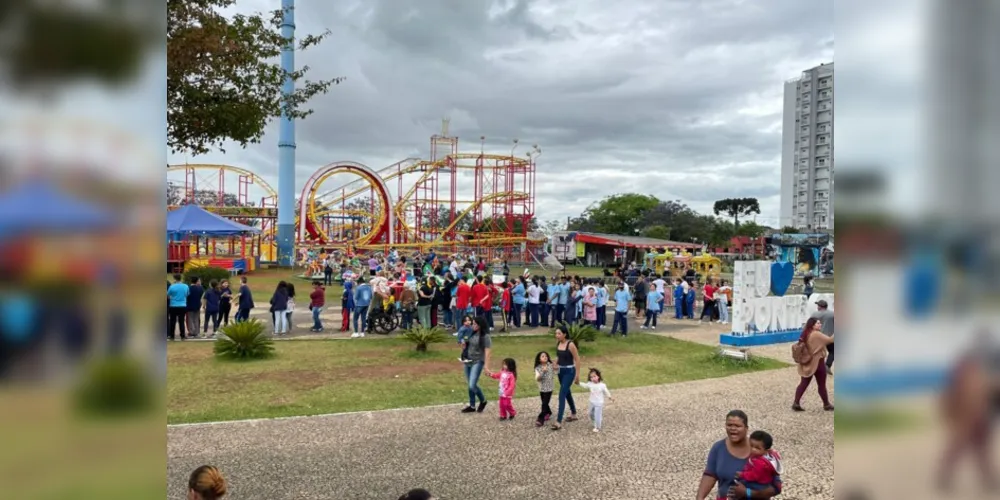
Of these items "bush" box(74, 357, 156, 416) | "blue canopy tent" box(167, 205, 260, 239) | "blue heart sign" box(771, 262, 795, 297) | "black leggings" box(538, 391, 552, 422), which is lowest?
"black leggings" box(538, 391, 552, 422)

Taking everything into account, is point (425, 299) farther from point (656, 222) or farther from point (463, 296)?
point (656, 222)

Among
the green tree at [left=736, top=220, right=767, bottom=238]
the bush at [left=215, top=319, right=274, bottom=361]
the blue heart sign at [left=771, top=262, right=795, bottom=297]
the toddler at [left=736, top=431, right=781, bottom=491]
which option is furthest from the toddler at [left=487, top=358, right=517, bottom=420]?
the green tree at [left=736, top=220, right=767, bottom=238]

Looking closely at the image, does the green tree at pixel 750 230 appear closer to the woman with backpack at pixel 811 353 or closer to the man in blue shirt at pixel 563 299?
the man in blue shirt at pixel 563 299

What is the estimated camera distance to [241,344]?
10.7 metres

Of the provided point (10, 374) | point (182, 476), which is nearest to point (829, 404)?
point (182, 476)

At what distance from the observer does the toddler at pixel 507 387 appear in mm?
7367

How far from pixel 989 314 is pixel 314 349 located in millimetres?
11729

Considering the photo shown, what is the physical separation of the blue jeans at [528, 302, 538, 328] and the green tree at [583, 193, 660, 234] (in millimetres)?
54534

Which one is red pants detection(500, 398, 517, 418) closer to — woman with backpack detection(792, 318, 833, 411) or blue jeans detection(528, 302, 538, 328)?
woman with backpack detection(792, 318, 833, 411)

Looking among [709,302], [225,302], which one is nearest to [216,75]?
[225,302]

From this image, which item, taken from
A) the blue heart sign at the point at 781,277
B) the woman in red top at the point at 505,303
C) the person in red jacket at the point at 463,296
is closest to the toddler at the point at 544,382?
the person in red jacket at the point at 463,296

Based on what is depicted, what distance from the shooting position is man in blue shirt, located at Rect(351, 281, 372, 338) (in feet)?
43.9

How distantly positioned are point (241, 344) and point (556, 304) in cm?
745

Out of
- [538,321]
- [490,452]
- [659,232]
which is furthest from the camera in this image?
[659,232]
